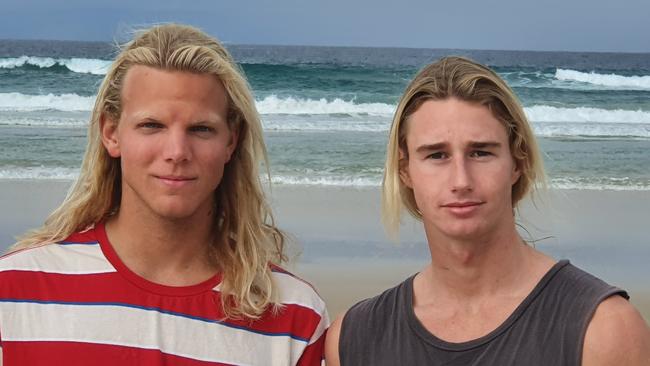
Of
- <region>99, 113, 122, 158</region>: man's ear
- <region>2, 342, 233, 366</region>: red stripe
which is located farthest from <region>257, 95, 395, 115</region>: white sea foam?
<region>2, 342, 233, 366</region>: red stripe

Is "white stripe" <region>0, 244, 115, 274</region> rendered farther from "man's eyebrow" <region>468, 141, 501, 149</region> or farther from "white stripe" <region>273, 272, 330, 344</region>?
"man's eyebrow" <region>468, 141, 501, 149</region>

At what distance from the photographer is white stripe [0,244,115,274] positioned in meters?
3.20

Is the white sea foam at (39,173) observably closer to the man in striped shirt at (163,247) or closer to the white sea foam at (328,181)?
the white sea foam at (328,181)

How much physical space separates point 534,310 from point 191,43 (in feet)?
4.91

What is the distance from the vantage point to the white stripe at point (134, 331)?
3.10 meters

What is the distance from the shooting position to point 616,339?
9.07ft

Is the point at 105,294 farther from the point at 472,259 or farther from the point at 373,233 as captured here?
the point at 373,233

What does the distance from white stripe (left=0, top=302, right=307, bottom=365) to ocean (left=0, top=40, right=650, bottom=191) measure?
A: 2.86 m

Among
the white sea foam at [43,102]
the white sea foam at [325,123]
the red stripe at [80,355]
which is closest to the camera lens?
the red stripe at [80,355]

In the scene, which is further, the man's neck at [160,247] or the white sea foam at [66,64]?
the white sea foam at [66,64]

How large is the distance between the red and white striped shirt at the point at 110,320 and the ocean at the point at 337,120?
8.87 ft


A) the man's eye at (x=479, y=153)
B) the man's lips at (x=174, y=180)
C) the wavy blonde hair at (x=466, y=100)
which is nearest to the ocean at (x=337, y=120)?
the man's lips at (x=174, y=180)

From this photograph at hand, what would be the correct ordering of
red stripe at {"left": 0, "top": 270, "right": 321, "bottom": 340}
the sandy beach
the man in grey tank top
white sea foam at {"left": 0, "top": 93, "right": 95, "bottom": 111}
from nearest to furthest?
the man in grey tank top
red stripe at {"left": 0, "top": 270, "right": 321, "bottom": 340}
the sandy beach
white sea foam at {"left": 0, "top": 93, "right": 95, "bottom": 111}

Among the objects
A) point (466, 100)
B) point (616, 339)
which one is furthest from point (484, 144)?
point (616, 339)
